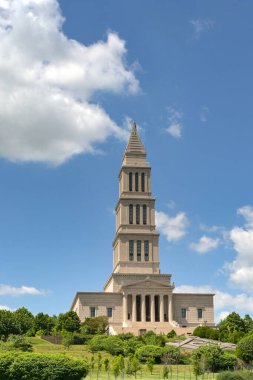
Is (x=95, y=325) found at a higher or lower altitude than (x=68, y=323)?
higher

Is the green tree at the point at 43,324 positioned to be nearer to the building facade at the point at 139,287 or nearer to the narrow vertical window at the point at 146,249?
the building facade at the point at 139,287

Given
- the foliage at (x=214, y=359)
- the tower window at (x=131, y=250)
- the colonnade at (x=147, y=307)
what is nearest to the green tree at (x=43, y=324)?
the colonnade at (x=147, y=307)

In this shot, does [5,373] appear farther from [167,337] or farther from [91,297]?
[91,297]

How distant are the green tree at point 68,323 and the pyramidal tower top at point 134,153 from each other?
31489 millimetres

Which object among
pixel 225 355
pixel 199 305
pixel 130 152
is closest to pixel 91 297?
pixel 199 305

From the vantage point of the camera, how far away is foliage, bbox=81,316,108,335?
3371 inches

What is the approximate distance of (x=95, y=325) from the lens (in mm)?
87625

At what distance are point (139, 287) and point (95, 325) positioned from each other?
444 inches

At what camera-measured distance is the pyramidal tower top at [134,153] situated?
108125 millimetres

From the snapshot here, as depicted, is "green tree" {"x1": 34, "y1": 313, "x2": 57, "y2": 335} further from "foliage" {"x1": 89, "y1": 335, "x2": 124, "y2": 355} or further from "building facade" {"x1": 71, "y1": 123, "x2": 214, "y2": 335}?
"foliage" {"x1": 89, "y1": 335, "x2": 124, "y2": 355}

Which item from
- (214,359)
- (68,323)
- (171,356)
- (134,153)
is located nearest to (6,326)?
(68,323)

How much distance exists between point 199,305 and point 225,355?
1668 inches

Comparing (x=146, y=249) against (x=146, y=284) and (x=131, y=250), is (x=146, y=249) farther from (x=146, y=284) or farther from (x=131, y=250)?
(x=146, y=284)

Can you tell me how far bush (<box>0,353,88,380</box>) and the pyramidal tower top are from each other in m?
70.0
